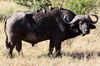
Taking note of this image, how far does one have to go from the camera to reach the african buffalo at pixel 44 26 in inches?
408

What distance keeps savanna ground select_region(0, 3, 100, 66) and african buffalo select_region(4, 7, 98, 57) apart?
1.38ft

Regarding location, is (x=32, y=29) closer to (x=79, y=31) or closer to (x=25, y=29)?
(x=25, y=29)

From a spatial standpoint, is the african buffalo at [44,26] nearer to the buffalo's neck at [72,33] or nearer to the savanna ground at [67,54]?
the buffalo's neck at [72,33]

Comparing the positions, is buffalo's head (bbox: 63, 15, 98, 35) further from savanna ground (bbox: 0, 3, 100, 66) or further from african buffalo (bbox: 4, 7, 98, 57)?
savanna ground (bbox: 0, 3, 100, 66)

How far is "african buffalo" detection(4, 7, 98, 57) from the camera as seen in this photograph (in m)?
10.4

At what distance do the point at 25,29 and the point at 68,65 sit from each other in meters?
1.93

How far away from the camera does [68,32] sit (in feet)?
35.5

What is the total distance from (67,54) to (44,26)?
4.02 ft

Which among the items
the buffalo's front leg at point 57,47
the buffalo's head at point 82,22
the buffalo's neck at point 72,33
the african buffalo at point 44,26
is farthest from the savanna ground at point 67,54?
the buffalo's head at point 82,22

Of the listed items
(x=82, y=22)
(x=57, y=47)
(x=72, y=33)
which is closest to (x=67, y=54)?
(x=57, y=47)

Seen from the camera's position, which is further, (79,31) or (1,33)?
(1,33)

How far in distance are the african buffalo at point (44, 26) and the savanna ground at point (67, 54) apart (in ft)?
1.38

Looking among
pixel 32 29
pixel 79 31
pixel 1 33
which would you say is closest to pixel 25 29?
pixel 32 29

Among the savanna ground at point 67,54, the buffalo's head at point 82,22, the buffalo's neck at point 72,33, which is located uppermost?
the buffalo's head at point 82,22
